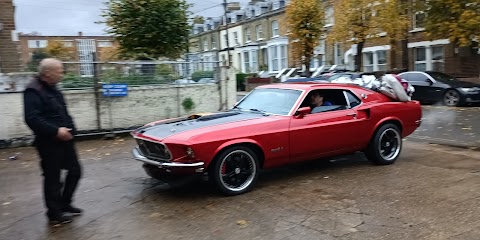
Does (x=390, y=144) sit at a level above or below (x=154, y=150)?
below

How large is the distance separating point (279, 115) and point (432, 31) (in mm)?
17317

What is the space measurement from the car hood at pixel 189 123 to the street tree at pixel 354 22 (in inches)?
732

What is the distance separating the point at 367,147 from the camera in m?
7.11

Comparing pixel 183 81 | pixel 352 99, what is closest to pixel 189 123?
pixel 352 99

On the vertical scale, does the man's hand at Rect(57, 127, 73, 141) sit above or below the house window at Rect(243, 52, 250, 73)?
below

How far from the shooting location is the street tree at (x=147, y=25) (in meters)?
13.6

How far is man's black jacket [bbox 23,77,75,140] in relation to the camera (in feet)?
15.2

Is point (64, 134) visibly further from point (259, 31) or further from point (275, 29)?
point (259, 31)

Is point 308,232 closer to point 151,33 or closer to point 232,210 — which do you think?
point 232,210

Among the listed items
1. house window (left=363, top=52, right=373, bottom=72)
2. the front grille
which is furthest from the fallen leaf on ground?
house window (left=363, top=52, right=373, bottom=72)

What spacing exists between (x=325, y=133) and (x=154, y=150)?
7.90 feet

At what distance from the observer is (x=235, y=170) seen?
578cm

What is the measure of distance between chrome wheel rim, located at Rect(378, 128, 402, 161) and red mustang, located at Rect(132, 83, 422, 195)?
0.02 metres

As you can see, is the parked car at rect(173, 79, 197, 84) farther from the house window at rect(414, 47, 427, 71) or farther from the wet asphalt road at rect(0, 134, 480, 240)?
the house window at rect(414, 47, 427, 71)
